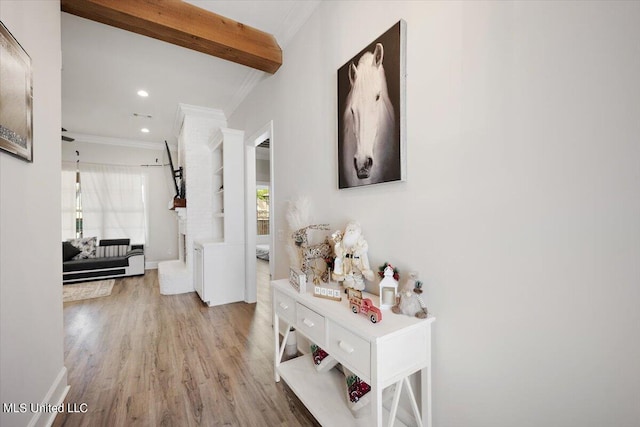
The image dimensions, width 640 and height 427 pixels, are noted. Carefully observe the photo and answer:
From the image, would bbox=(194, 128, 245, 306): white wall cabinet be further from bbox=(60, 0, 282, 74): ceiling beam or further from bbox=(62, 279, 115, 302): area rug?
bbox=(62, 279, 115, 302): area rug

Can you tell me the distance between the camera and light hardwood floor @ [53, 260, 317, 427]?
165cm

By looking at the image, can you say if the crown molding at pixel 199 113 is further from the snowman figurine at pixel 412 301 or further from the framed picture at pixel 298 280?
the snowman figurine at pixel 412 301

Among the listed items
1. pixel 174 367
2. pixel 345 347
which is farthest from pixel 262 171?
pixel 345 347

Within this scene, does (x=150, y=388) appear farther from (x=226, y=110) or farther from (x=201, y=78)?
(x=226, y=110)

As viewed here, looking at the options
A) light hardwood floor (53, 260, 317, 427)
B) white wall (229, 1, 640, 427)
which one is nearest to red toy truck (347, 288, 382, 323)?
white wall (229, 1, 640, 427)

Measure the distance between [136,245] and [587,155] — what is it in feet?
24.0

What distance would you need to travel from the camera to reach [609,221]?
80 centimetres

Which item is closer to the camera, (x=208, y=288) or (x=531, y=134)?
(x=531, y=134)

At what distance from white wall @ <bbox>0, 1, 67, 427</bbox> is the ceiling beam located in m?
0.31

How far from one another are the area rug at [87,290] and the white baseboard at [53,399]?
2711 mm

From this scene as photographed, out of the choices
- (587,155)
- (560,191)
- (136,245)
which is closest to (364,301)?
(560,191)

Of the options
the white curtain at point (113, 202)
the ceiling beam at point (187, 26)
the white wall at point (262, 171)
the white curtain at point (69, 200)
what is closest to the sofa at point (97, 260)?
the white curtain at point (113, 202)

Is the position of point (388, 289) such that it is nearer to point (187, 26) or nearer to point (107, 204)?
point (187, 26)

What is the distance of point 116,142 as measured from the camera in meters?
6.13
